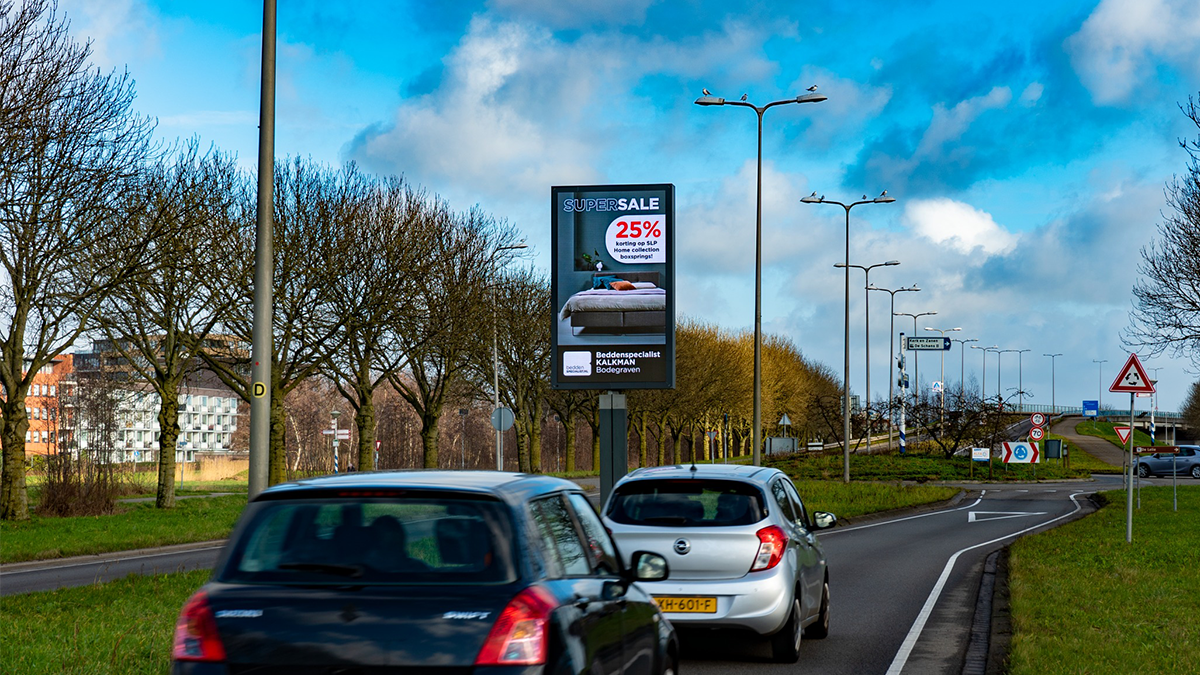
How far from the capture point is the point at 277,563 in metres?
4.55

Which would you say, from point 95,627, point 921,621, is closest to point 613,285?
point 921,621

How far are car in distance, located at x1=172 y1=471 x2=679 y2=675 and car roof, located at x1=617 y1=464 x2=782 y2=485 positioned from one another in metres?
4.66

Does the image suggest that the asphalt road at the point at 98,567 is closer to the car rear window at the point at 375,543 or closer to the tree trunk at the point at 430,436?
the car rear window at the point at 375,543

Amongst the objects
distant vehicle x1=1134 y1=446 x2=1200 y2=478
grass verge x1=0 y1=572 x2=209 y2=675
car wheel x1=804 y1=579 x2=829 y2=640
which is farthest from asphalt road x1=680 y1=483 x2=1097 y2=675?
distant vehicle x1=1134 y1=446 x2=1200 y2=478

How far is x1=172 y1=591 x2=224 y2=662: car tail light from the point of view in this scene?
4.32m

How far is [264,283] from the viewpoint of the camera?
431 inches

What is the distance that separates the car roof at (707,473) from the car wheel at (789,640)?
100 centimetres

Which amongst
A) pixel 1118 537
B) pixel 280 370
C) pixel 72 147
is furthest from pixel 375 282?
pixel 1118 537

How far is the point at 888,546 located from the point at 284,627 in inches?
763

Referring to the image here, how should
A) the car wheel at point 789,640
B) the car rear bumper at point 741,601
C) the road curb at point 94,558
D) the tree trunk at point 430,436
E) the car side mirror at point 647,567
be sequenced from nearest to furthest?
the car side mirror at point 647,567, the car rear bumper at point 741,601, the car wheel at point 789,640, the road curb at point 94,558, the tree trunk at point 430,436

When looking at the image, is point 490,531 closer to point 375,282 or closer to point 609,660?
point 609,660

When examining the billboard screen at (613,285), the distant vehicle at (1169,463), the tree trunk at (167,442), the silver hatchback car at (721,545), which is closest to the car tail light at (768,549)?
the silver hatchback car at (721,545)

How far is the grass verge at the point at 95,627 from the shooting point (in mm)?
8164

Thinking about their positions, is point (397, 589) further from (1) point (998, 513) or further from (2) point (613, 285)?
(1) point (998, 513)
